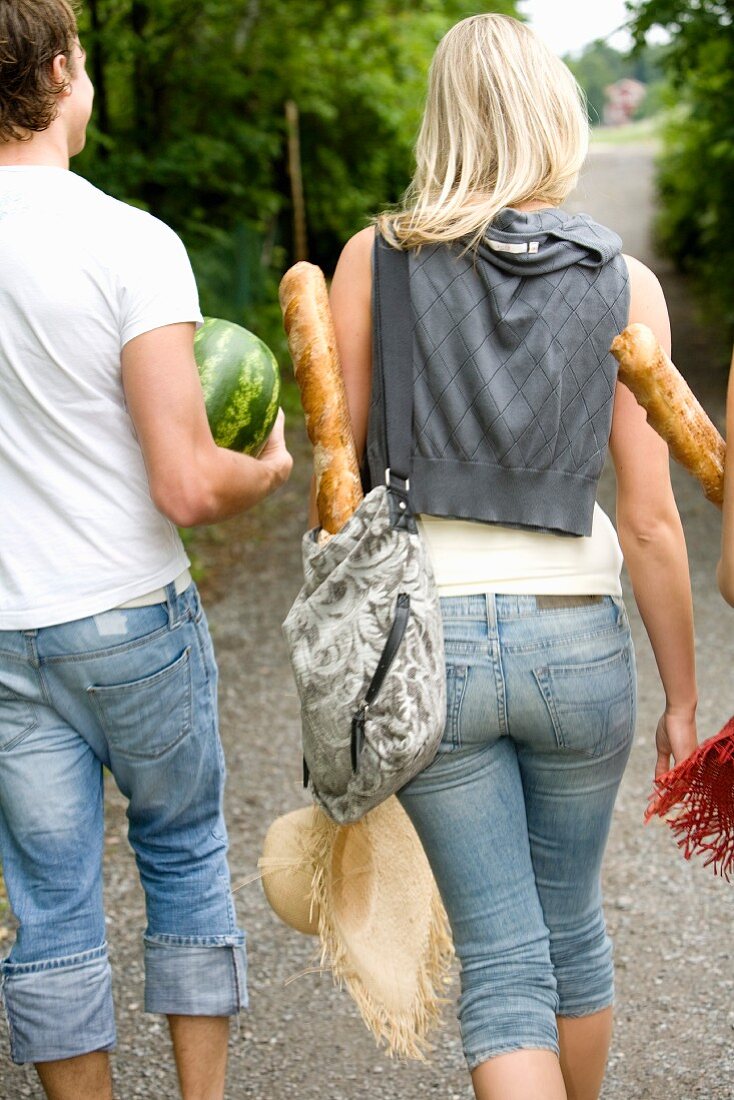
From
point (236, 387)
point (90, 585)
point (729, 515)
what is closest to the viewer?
point (729, 515)

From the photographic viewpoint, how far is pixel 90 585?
2.47 metres

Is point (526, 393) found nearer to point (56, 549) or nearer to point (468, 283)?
point (468, 283)

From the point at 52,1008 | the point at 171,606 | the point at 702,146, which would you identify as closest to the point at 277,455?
the point at 171,606

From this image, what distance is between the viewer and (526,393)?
2.26 metres

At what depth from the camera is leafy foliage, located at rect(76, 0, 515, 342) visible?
1074 centimetres

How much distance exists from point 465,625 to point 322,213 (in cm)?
1529

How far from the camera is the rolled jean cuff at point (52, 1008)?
2.56 m

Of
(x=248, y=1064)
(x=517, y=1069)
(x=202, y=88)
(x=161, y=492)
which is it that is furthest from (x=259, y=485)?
(x=202, y=88)

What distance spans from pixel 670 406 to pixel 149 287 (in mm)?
924

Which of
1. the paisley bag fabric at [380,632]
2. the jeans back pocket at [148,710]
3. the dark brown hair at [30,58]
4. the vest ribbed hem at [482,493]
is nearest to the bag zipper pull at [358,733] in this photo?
the paisley bag fabric at [380,632]

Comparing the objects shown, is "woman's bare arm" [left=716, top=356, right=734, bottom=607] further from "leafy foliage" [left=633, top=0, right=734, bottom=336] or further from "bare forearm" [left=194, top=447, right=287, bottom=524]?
"leafy foliage" [left=633, top=0, right=734, bottom=336]

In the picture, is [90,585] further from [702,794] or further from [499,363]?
[702,794]

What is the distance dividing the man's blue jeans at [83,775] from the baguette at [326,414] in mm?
428

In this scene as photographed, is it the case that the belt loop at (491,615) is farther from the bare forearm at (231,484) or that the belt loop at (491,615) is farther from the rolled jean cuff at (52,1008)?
the rolled jean cuff at (52,1008)
